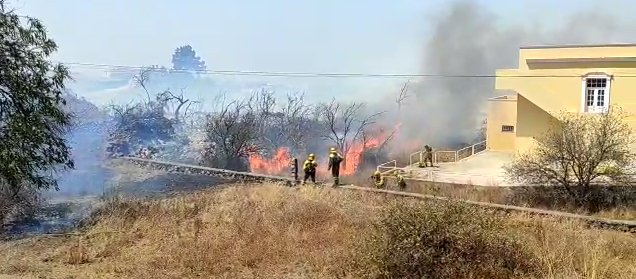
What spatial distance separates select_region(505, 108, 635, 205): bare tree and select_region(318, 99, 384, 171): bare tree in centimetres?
2679

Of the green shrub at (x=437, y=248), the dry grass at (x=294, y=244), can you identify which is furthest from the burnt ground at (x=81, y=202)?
the green shrub at (x=437, y=248)

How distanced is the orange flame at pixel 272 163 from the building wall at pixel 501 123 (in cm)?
1311

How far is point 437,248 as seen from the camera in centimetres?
862

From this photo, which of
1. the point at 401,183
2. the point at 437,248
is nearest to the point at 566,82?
the point at 401,183

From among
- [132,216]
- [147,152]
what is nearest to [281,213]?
[132,216]

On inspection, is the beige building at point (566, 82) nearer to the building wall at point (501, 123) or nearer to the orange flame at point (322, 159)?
the building wall at point (501, 123)

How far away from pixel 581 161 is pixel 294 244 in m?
10.3

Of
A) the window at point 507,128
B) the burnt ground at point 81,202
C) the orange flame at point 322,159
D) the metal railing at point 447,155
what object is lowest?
the burnt ground at point 81,202

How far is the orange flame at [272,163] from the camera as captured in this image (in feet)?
122

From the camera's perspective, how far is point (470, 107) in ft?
154

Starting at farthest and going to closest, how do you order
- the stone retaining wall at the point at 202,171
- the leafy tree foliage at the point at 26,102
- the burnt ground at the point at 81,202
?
the stone retaining wall at the point at 202,171 < the burnt ground at the point at 81,202 < the leafy tree foliage at the point at 26,102

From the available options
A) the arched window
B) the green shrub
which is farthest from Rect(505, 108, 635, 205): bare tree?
the green shrub

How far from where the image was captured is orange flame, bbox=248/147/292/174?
37.2 metres

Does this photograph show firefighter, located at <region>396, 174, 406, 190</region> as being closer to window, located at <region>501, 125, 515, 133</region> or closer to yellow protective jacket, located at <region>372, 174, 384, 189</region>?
yellow protective jacket, located at <region>372, 174, 384, 189</region>
